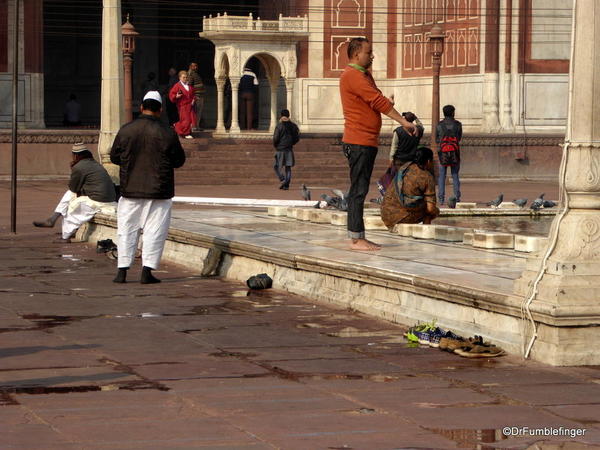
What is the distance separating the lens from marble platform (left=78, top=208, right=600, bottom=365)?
8.23 m

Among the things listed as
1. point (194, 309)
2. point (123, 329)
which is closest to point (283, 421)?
point (123, 329)

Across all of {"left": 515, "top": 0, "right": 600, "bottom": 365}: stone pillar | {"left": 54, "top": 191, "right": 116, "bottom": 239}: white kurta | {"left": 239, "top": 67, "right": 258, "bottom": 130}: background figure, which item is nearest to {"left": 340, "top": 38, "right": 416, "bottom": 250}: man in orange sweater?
{"left": 515, "top": 0, "right": 600, "bottom": 365}: stone pillar

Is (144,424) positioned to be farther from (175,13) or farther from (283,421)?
(175,13)

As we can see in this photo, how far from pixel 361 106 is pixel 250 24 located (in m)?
24.2

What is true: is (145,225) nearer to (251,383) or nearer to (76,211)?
(76,211)

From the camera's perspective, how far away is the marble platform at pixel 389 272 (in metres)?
8.23

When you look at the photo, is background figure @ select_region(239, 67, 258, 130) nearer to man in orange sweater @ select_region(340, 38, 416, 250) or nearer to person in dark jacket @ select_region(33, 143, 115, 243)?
person in dark jacket @ select_region(33, 143, 115, 243)

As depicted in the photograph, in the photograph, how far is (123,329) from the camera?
915 centimetres

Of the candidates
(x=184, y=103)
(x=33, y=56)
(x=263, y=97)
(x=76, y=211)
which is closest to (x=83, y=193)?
(x=76, y=211)

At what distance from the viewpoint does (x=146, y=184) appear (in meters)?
11.7

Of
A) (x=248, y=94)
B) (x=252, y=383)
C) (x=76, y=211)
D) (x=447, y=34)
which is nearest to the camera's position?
(x=252, y=383)

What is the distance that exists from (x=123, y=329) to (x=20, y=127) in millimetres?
26510

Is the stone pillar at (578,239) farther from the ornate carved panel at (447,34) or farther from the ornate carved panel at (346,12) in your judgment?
the ornate carved panel at (346,12)

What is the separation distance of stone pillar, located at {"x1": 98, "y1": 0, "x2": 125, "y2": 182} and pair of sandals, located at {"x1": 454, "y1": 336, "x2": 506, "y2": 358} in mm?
10669
